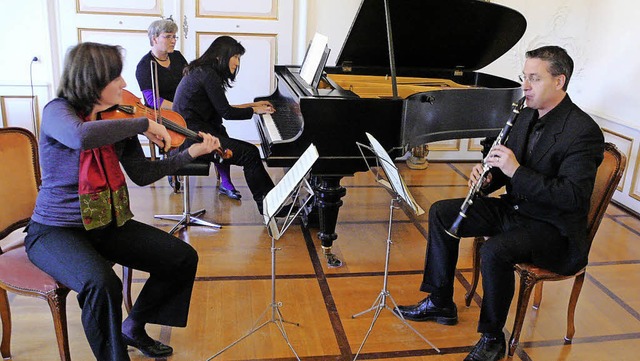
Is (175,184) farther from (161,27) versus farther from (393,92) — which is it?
(393,92)

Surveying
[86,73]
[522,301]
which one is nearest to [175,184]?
[86,73]

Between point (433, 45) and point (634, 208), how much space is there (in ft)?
7.09

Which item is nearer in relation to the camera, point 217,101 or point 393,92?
point 393,92

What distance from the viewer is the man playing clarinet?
2.49m

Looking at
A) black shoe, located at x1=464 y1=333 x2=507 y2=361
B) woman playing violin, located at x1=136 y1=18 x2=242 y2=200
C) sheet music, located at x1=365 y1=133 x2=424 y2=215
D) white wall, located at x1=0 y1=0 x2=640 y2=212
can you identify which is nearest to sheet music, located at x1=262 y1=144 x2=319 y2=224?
sheet music, located at x1=365 y1=133 x2=424 y2=215

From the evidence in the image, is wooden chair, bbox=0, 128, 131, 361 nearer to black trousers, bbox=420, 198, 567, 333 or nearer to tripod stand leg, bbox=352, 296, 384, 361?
tripod stand leg, bbox=352, 296, 384, 361

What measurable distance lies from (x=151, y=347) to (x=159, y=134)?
98 centimetres

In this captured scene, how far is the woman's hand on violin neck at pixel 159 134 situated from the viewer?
2.36m

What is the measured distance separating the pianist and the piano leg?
617 millimetres

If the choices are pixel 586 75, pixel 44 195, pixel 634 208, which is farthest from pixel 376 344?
pixel 586 75

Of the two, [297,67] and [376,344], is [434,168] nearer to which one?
[297,67]

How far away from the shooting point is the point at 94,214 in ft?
7.45

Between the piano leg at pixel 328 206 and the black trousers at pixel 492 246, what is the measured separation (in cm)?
64

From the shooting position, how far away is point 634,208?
4664 millimetres
